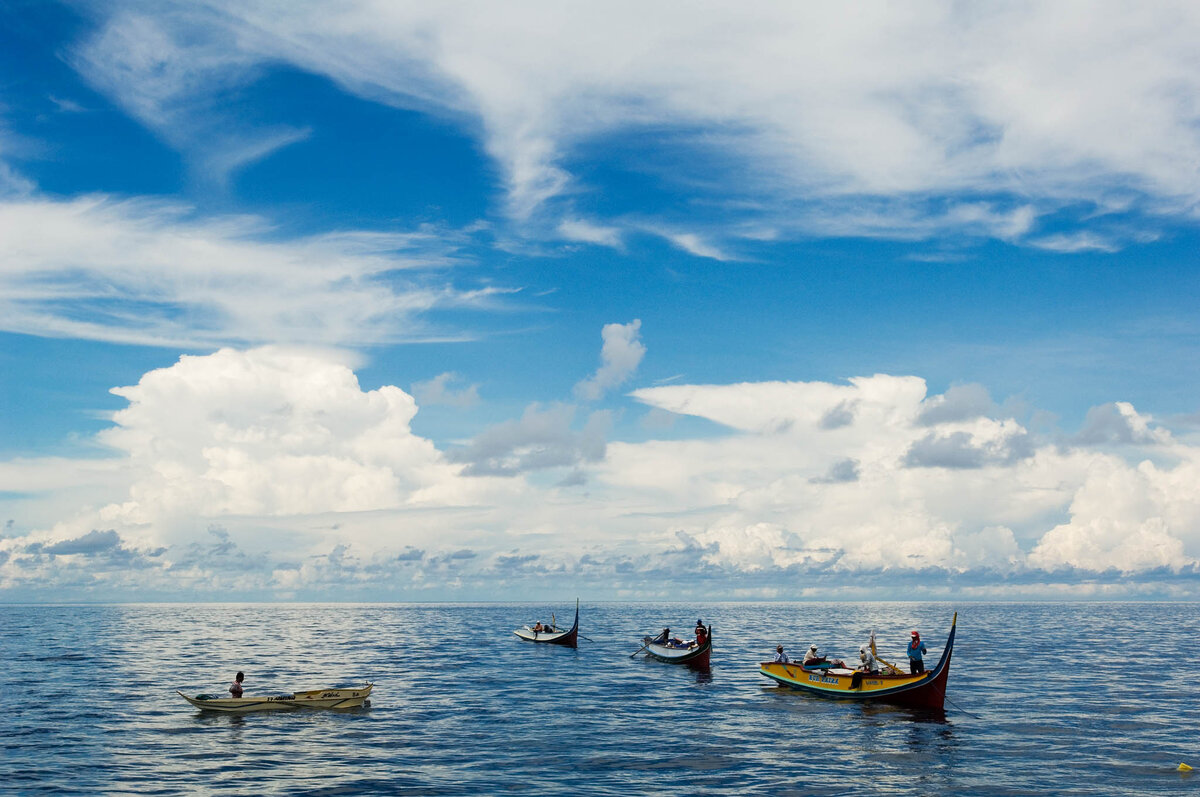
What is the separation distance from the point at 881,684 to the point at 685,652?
25915mm

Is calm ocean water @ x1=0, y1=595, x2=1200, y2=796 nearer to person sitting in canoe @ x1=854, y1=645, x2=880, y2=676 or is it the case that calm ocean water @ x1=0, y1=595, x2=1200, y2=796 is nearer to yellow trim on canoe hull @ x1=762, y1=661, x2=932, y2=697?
yellow trim on canoe hull @ x1=762, y1=661, x2=932, y2=697

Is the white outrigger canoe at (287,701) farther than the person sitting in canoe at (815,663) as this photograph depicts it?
No

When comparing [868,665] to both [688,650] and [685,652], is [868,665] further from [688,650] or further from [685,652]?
[685,652]

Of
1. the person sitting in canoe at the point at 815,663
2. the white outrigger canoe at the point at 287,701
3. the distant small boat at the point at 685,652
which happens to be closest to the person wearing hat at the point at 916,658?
the person sitting in canoe at the point at 815,663

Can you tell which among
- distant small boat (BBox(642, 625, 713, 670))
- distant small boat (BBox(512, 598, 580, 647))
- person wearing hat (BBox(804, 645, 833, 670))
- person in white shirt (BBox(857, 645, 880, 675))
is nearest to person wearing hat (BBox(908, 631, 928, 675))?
person in white shirt (BBox(857, 645, 880, 675))

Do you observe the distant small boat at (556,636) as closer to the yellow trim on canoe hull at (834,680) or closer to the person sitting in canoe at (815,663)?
the yellow trim on canoe hull at (834,680)

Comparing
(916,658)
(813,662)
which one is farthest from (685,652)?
(916,658)

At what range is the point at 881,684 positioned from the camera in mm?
51875

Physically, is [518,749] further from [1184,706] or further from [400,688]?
[1184,706]

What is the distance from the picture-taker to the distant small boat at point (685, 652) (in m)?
72.5

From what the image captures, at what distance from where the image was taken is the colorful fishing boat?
4912 cm

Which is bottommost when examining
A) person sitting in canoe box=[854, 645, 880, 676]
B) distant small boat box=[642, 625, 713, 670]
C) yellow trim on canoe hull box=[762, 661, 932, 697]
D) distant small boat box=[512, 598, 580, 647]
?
distant small boat box=[512, 598, 580, 647]

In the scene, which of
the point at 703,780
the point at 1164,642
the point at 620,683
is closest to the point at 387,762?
the point at 703,780

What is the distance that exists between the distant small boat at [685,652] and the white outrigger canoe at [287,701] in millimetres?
30566
